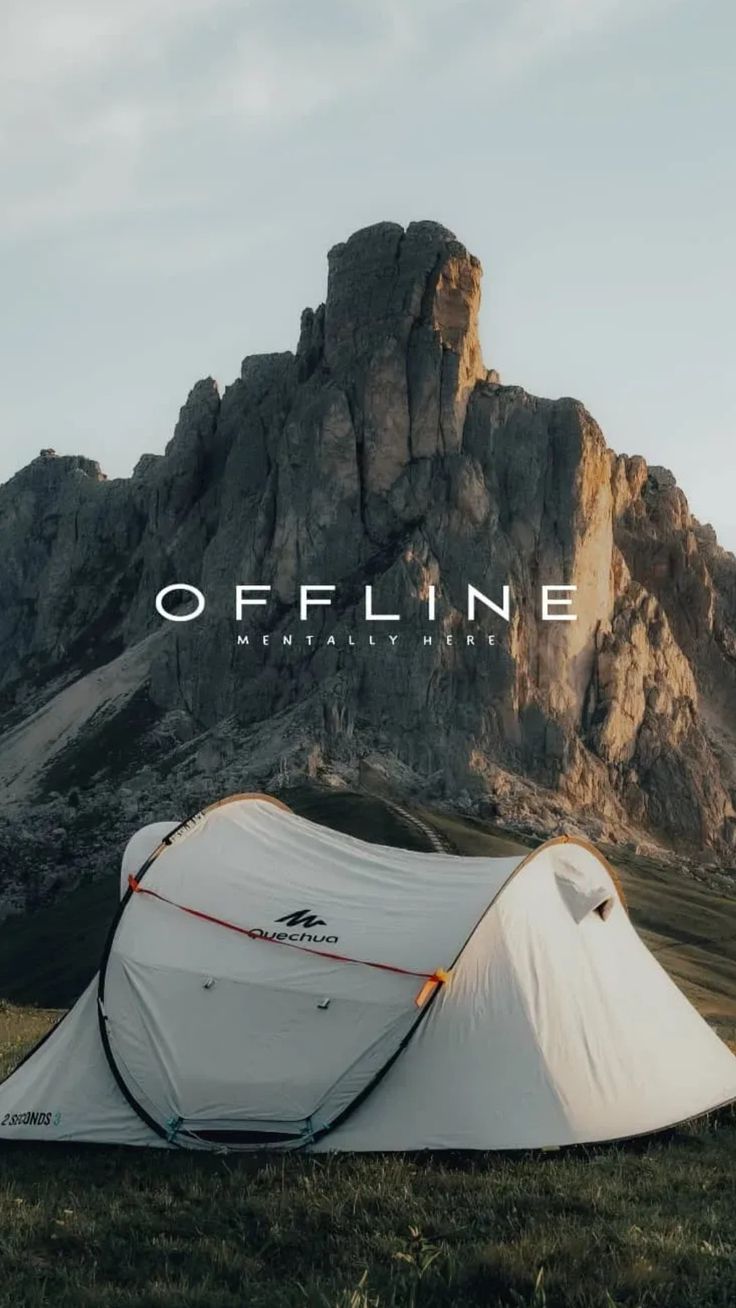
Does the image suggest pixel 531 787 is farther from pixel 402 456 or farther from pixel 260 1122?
pixel 260 1122

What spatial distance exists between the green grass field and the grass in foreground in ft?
0.07

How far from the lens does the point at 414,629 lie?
10825cm

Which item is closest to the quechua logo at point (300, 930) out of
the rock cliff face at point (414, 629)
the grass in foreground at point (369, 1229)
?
the grass in foreground at point (369, 1229)

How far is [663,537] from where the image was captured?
445 ft

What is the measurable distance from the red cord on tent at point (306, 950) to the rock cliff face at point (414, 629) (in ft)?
254

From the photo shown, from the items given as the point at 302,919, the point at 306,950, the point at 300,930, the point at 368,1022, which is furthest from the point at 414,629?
the point at 368,1022

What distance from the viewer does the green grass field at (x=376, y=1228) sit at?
8.74 metres

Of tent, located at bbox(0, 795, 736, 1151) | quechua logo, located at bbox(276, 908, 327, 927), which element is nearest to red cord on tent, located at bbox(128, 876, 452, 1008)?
tent, located at bbox(0, 795, 736, 1151)

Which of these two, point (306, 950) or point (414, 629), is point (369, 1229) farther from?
point (414, 629)

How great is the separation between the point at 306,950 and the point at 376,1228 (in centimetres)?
455

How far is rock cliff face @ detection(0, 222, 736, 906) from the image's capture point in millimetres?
105062

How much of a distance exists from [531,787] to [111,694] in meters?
50.4

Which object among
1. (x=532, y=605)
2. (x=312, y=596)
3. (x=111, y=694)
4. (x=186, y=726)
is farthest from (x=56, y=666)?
(x=532, y=605)

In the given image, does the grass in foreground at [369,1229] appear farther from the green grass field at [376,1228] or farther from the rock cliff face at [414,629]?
the rock cliff face at [414,629]
